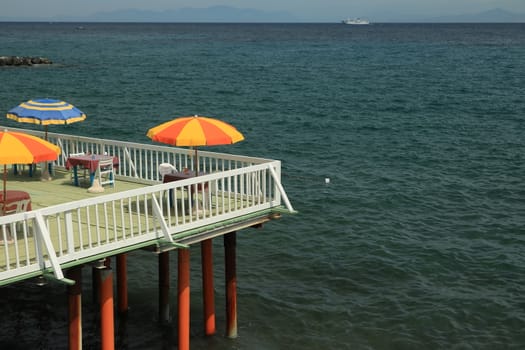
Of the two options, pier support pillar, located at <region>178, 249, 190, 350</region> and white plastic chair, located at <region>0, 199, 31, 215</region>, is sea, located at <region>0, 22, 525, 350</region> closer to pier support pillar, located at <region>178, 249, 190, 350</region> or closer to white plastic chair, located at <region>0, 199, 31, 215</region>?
pier support pillar, located at <region>178, 249, 190, 350</region>

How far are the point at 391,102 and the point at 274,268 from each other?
34889mm

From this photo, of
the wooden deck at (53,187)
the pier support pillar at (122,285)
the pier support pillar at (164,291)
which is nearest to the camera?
the wooden deck at (53,187)

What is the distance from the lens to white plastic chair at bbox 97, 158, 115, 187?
1542 cm

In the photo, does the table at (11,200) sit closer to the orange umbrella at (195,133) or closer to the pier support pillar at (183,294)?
the orange umbrella at (195,133)

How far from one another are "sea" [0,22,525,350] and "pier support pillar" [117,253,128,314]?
34 cm

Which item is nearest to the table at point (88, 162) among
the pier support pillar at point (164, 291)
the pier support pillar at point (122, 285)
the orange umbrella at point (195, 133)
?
the pier support pillar at point (122, 285)

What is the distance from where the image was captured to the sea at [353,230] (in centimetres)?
1576

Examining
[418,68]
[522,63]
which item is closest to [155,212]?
[418,68]

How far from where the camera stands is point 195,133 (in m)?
13.3

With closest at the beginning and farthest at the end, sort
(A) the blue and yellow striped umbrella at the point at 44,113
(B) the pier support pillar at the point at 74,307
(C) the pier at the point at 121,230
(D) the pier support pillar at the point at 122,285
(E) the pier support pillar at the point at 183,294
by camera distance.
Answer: (C) the pier at the point at 121,230, (B) the pier support pillar at the point at 74,307, (E) the pier support pillar at the point at 183,294, (D) the pier support pillar at the point at 122,285, (A) the blue and yellow striped umbrella at the point at 44,113

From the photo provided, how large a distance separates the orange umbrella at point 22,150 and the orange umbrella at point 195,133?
196 cm

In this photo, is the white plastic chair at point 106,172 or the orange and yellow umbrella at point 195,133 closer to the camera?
the orange and yellow umbrella at point 195,133

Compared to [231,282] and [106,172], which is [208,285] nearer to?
[231,282]

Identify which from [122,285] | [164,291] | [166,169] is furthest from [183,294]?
[122,285]
